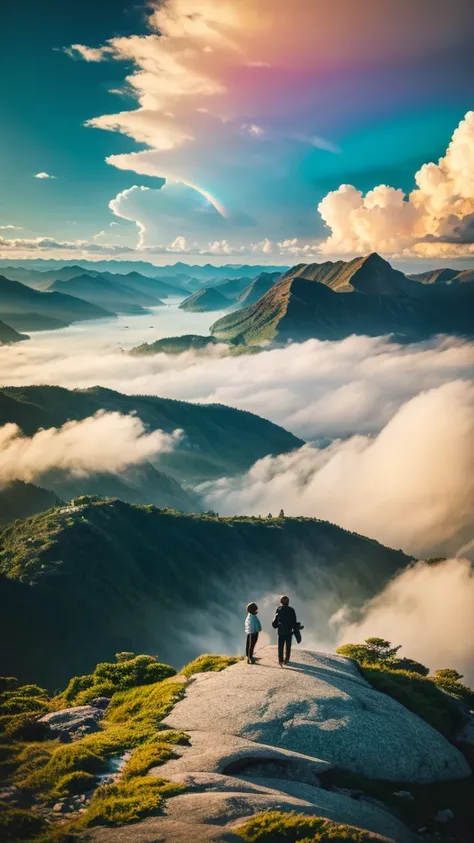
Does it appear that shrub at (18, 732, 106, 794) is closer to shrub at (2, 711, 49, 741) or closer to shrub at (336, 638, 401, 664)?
shrub at (2, 711, 49, 741)

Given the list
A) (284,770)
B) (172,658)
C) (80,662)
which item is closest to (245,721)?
(284,770)

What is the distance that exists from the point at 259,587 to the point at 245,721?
149 metres

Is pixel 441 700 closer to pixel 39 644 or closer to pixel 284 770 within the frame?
pixel 284 770

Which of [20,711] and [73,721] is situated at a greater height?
[20,711]

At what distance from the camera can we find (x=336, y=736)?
23516mm

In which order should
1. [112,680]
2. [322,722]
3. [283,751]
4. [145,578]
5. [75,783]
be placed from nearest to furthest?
1. [75,783]
2. [283,751]
3. [322,722]
4. [112,680]
5. [145,578]

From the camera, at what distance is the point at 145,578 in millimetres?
141500

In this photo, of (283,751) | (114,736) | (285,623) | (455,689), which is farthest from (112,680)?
(455,689)

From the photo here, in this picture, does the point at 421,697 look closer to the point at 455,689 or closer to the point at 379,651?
the point at 455,689

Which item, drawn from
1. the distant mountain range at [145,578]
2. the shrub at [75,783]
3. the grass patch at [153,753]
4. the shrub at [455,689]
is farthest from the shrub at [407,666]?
the distant mountain range at [145,578]

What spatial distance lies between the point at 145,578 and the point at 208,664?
114128mm

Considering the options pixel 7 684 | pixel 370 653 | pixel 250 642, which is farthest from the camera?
pixel 370 653

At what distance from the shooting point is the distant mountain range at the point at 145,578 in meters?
109

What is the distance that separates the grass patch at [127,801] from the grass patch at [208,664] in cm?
1239
